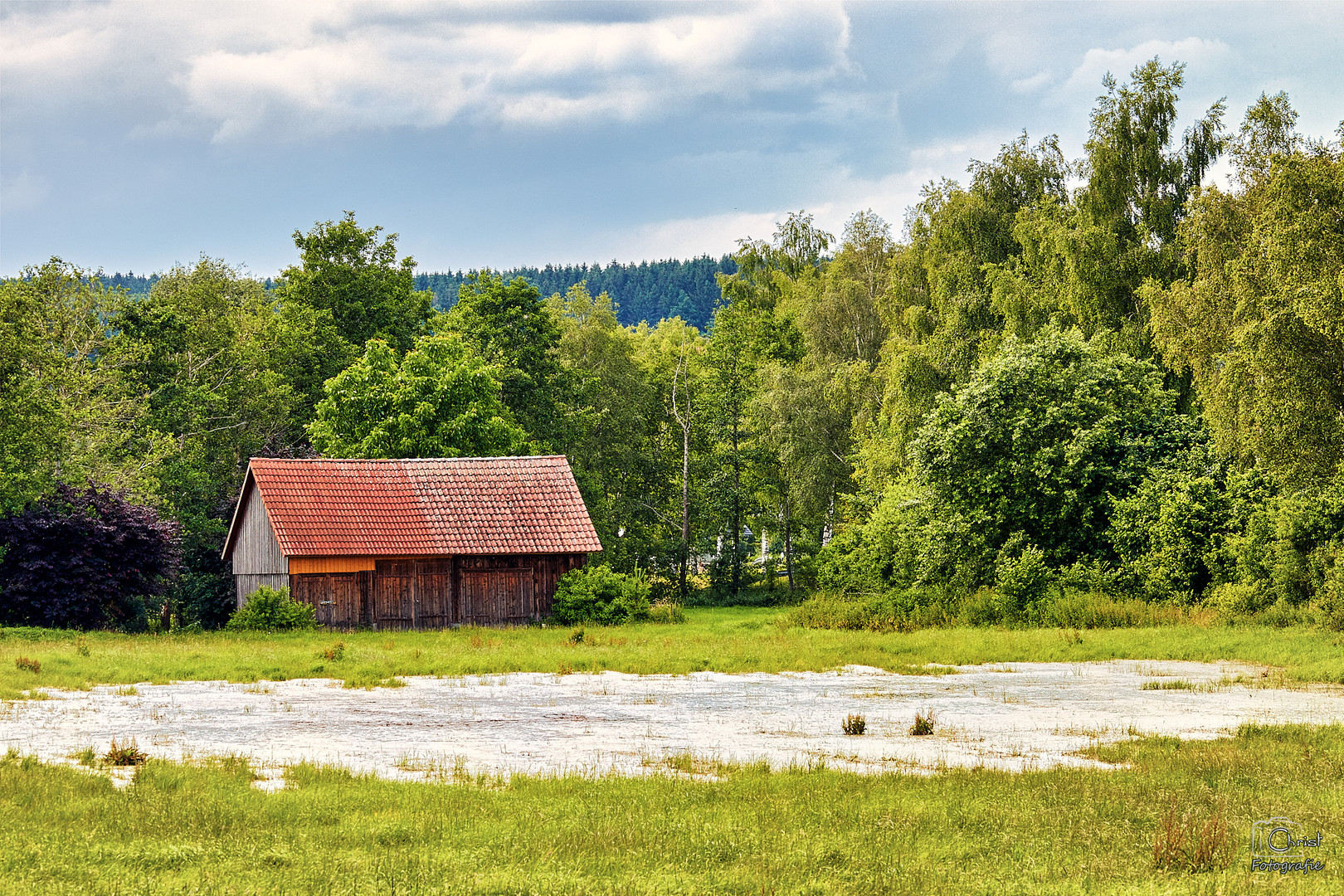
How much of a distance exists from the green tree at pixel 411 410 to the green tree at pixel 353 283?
7818 millimetres

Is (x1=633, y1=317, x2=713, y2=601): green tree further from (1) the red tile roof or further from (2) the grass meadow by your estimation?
(2) the grass meadow

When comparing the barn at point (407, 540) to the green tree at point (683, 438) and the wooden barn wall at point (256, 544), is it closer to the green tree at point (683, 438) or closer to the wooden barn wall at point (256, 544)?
the wooden barn wall at point (256, 544)

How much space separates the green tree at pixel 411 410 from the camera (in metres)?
49.9

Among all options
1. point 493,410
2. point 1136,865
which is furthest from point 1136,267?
point 1136,865

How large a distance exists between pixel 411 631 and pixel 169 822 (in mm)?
27424

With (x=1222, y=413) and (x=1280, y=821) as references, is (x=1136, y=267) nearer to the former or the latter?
(x=1222, y=413)

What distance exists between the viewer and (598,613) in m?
40.2

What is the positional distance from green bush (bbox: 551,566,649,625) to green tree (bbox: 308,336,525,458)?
11728 millimetres

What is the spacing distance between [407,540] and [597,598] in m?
6.37

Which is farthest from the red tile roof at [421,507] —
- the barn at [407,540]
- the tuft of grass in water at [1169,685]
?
the tuft of grass in water at [1169,685]

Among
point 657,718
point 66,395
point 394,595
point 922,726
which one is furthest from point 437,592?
point 922,726

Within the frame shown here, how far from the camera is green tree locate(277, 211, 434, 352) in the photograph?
5888 cm

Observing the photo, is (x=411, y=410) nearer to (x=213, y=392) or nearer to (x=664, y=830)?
(x=213, y=392)

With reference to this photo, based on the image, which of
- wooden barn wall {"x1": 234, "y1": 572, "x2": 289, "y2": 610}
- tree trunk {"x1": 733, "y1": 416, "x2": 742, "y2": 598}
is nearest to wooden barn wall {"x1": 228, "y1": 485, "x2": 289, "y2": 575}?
wooden barn wall {"x1": 234, "y1": 572, "x2": 289, "y2": 610}
